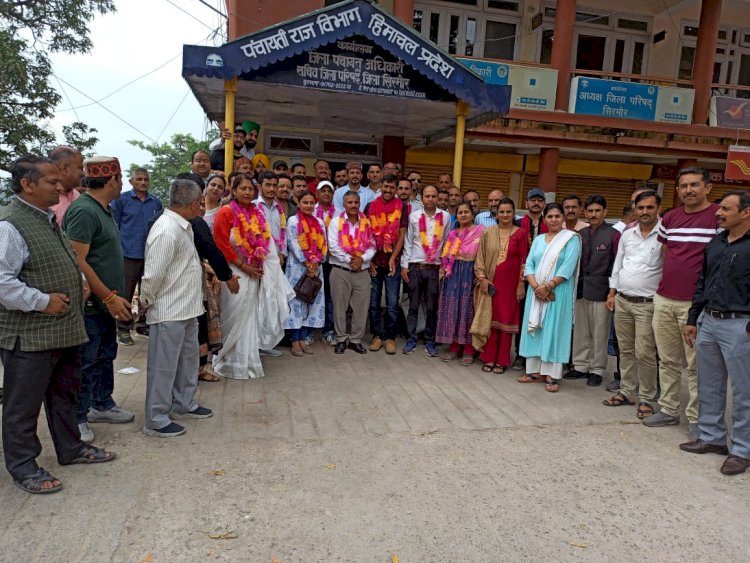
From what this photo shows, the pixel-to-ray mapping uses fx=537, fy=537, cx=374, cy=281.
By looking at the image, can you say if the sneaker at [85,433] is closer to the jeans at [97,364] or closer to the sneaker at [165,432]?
the jeans at [97,364]

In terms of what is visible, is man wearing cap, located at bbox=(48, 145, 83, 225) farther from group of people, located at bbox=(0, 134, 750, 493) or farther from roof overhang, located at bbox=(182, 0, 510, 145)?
roof overhang, located at bbox=(182, 0, 510, 145)

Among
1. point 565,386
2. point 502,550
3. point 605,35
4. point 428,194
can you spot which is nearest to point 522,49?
point 605,35

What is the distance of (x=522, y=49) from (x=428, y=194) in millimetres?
9389

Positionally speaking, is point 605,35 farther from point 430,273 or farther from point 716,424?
point 716,424

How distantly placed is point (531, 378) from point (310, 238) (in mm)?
2670

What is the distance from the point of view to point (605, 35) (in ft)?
45.6

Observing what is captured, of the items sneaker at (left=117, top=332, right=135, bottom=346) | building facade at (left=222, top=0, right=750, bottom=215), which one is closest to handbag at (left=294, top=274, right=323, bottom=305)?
sneaker at (left=117, top=332, right=135, bottom=346)

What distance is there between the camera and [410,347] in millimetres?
5996

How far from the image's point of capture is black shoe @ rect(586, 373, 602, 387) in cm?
537

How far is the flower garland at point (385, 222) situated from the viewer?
594 centimetres

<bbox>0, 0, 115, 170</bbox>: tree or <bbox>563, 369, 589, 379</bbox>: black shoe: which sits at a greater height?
<bbox>0, 0, 115, 170</bbox>: tree

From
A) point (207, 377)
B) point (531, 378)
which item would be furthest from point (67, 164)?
A: point (531, 378)

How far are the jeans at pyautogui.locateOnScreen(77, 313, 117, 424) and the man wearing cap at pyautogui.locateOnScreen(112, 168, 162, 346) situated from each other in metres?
2.02

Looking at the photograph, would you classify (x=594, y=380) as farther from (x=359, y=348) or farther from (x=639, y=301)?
(x=359, y=348)
